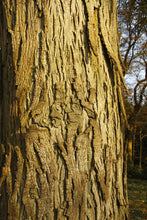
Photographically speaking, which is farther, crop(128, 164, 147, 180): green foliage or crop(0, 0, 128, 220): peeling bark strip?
crop(128, 164, 147, 180): green foliage

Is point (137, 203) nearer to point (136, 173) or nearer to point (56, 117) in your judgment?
point (136, 173)

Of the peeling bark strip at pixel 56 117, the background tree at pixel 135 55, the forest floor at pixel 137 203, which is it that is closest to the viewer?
the peeling bark strip at pixel 56 117

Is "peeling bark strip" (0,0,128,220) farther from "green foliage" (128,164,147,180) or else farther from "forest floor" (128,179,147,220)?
"green foliage" (128,164,147,180)

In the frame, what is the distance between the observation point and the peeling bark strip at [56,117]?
3.98 feet

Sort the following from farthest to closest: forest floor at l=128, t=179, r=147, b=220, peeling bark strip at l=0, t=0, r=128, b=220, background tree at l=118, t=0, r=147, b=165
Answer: background tree at l=118, t=0, r=147, b=165, forest floor at l=128, t=179, r=147, b=220, peeling bark strip at l=0, t=0, r=128, b=220

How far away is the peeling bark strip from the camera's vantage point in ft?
3.98

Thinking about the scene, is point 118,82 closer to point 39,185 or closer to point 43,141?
point 43,141

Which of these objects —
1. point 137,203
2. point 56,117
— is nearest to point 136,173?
point 137,203

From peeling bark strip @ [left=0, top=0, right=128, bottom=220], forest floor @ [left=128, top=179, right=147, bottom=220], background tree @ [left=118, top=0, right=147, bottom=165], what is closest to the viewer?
peeling bark strip @ [left=0, top=0, right=128, bottom=220]

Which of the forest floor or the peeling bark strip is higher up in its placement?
the peeling bark strip

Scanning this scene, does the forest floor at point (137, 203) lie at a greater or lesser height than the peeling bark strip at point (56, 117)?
lesser

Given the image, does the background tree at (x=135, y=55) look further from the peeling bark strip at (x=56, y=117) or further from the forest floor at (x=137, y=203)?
the peeling bark strip at (x=56, y=117)

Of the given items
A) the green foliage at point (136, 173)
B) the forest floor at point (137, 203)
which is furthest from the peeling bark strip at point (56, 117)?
the green foliage at point (136, 173)

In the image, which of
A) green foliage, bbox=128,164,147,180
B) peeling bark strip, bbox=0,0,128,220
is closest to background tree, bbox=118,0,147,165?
green foliage, bbox=128,164,147,180
